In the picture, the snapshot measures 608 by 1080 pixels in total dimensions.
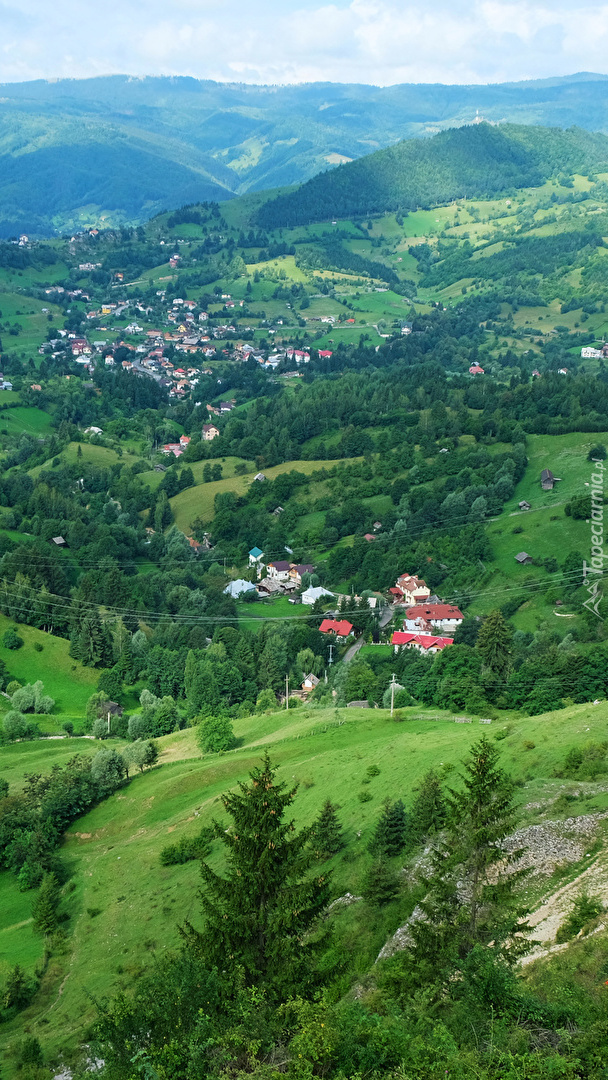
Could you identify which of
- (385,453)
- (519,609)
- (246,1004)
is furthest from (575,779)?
(385,453)

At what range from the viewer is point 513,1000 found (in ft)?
53.7

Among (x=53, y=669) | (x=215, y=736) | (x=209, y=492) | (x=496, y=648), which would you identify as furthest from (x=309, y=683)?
(x=209, y=492)

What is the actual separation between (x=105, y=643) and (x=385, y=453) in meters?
57.7

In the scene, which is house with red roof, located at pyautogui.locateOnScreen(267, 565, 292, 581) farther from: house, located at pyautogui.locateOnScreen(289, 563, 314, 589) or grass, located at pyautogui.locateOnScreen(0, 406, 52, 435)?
grass, located at pyautogui.locateOnScreen(0, 406, 52, 435)

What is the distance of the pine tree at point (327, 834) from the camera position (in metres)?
33.0

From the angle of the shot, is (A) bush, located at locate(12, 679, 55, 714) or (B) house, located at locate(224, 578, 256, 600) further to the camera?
(B) house, located at locate(224, 578, 256, 600)

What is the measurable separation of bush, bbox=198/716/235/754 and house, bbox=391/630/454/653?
24540mm

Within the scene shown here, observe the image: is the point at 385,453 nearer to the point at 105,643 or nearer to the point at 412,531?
the point at 412,531

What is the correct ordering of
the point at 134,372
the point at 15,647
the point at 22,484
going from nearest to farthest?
the point at 15,647, the point at 22,484, the point at 134,372

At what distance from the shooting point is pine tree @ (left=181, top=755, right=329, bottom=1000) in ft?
59.7

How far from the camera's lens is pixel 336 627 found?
282ft

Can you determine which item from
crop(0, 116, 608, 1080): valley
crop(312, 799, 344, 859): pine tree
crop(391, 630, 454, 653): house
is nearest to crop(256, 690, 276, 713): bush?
crop(0, 116, 608, 1080): valley

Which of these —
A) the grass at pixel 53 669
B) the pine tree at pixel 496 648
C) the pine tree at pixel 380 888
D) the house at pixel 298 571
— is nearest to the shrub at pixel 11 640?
the grass at pixel 53 669

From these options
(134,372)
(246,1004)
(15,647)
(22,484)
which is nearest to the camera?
(246,1004)
